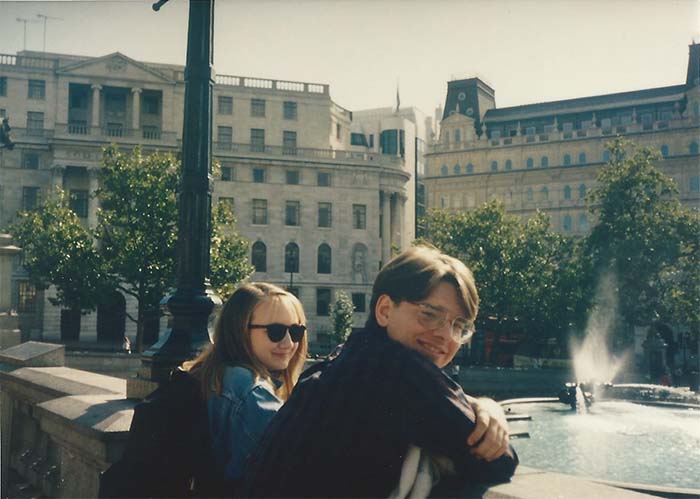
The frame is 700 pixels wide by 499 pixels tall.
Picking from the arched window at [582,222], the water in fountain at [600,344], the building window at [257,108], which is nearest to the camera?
the water in fountain at [600,344]

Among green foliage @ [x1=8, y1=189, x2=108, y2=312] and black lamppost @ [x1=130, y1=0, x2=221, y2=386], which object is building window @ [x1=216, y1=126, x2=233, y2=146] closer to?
green foliage @ [x1=8, y1=189, x2=108, y2=312]

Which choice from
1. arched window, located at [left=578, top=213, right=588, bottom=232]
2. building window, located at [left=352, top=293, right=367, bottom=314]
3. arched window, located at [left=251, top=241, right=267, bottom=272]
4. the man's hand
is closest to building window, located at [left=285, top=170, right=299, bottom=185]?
arched window, located at [left=251, top=241, right=267, bottom=272]

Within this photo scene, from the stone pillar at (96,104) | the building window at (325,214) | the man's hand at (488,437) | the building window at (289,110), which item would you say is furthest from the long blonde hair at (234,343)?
the building window at (289,110)

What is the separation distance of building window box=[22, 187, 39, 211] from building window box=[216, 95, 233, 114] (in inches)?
636

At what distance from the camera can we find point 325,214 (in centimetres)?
6266

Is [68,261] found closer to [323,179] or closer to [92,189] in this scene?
[92,189]

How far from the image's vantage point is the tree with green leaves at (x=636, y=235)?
43.5 metres

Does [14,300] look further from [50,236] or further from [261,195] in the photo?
[261,195]

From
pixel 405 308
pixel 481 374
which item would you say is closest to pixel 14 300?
pixel 481 374

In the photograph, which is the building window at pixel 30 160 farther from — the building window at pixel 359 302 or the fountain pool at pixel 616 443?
the fountain pool at pixel 616 443

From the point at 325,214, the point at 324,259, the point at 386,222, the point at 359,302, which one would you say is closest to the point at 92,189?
the point at 325,214

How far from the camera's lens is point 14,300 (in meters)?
52.8

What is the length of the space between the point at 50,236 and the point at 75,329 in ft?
50.5

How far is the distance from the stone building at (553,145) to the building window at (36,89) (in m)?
36.4
